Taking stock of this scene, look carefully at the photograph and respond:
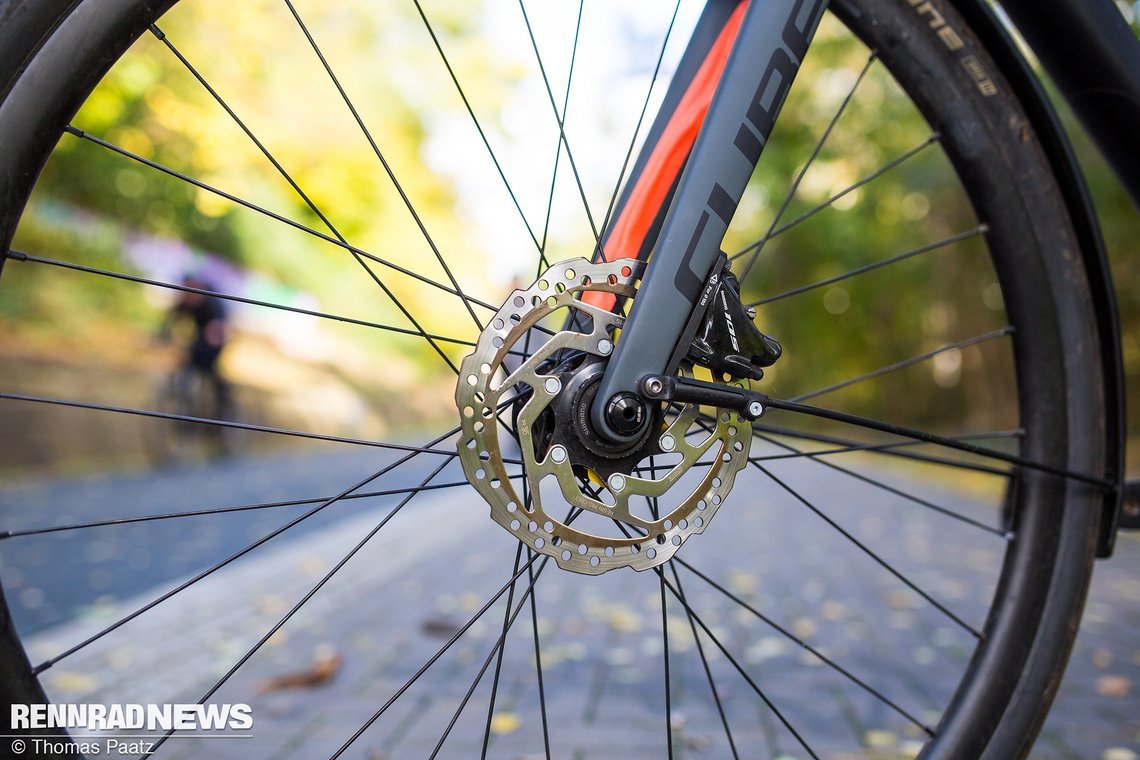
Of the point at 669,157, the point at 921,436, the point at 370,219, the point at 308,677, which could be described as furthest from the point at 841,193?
the point at 370,219

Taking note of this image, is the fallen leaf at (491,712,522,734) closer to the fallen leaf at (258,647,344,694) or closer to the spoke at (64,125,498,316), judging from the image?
the fallen leaf at (258,647,344,694)

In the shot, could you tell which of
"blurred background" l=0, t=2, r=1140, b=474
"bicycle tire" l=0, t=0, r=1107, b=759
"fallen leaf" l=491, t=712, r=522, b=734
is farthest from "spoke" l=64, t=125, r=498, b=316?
"blurred background" l=0, t=2, r=1140, b=474

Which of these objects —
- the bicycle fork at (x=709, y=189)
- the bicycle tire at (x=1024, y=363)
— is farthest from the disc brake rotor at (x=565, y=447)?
the bicycle tire at (x=1024, y=363)

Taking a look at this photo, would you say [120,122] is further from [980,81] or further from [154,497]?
[980,81]

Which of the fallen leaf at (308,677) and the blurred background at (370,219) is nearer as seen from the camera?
the fallen leaf at (308,677)

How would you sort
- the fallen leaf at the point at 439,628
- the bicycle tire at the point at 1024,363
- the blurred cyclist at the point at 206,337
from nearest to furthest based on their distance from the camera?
the bicycle tire at the point at 1024,363, the fallen leaf at the point at 439,628, the blurred cyclist at the point at 206,337

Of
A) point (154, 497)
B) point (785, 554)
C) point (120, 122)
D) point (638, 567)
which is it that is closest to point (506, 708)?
point (638, 567)

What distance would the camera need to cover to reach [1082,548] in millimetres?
1433

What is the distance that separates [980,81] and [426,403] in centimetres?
1911

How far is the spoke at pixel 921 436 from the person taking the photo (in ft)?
4.18

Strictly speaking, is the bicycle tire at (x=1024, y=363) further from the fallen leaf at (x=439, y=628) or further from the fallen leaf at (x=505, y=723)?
the fallen leaf at (x=439, y=628)

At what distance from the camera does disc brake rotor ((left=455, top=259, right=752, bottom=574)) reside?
1236mm

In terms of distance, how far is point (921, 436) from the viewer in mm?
1315

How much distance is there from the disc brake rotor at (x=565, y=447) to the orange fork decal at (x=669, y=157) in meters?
0.17
